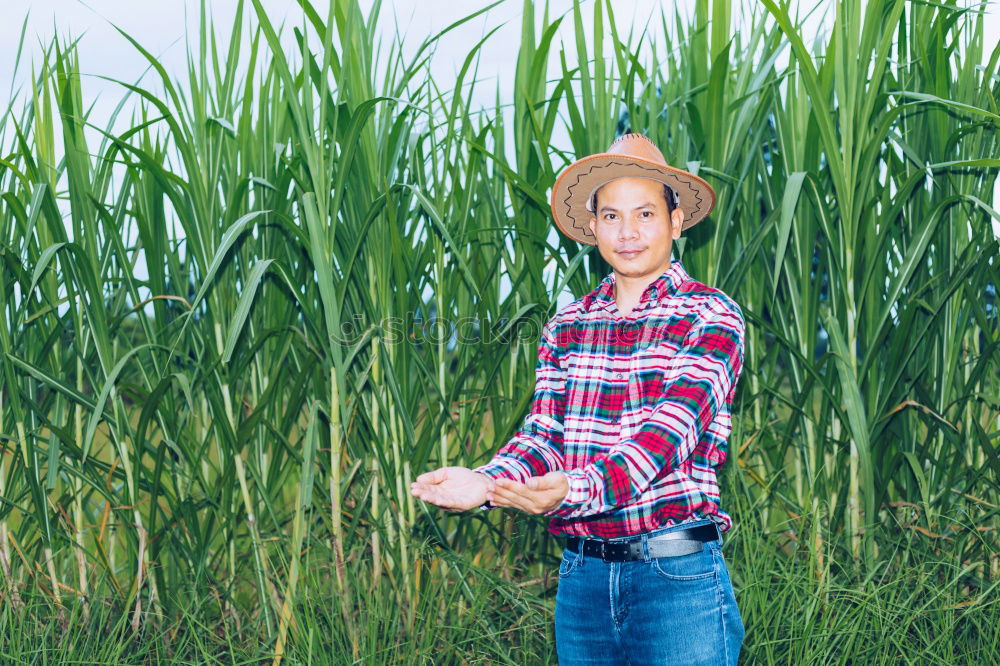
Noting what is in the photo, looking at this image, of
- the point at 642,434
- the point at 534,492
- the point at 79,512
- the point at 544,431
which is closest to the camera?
the point at 534,492

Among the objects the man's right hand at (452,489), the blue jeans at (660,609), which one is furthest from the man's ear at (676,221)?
the man's right hand at (452,489)

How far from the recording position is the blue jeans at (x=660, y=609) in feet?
4.47

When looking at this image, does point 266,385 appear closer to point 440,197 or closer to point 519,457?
point 440,197

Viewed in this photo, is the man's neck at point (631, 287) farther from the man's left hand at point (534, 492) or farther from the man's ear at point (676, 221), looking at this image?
the man's left hand at point (534, 492)

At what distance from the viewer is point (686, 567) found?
138 centimetres

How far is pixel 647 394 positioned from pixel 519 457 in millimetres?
229

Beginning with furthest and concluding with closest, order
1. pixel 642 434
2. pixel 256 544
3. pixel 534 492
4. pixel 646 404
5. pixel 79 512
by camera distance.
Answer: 1. pixel 79 512
2. pixel 256 544
3. pixel 646 404
4. pixel 642 434
5. pixel 534 492

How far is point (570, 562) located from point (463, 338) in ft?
2.70

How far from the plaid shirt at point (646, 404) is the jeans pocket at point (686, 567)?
2.1 inches

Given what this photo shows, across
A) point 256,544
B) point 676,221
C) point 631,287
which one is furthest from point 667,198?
point 256,544

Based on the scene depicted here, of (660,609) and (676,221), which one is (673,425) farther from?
(676,221)

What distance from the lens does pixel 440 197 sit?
2.19 metres

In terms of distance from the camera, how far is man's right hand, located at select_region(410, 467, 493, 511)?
3.88ft

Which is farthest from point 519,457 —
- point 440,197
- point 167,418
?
point 167,418
